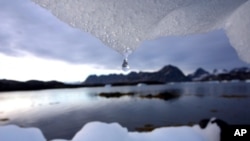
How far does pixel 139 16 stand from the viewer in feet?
4.94

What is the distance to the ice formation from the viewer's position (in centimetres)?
922

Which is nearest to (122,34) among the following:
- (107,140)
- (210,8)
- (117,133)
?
(210,8)

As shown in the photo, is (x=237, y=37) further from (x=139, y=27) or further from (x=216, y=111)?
Answer: (x=216, y=111)

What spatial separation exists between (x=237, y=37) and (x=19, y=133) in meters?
13.0

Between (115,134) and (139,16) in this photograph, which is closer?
(139,16)

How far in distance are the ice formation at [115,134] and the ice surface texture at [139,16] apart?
7465 mm

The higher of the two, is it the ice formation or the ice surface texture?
the ice surface texture

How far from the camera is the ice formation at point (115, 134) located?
922 centimetres

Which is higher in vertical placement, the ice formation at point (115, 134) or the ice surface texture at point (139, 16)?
the ice surface texture at point (139, 16)

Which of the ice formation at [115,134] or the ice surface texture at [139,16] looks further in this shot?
the ice formation at [115,134]

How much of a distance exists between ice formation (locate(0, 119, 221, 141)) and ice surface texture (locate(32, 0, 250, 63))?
746 centimetres

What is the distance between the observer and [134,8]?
147cm

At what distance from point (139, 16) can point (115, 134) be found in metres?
8.59

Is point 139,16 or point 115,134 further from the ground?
point 139,16
